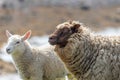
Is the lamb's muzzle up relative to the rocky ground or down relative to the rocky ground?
down

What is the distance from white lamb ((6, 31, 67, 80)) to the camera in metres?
15.4

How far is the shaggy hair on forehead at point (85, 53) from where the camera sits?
1188 centimetres

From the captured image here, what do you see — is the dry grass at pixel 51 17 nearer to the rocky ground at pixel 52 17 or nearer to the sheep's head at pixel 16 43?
the rocky ground at pixel 52 17

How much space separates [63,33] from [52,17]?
64.8 metres

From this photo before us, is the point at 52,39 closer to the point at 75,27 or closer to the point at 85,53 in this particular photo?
the point at 75,27

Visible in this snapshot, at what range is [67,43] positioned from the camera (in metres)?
12.1

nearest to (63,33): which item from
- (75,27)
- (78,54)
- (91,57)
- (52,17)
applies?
(75,27)

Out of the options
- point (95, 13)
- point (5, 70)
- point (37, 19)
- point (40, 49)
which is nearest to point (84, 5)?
point (95, 13)

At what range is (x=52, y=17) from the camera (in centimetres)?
7681

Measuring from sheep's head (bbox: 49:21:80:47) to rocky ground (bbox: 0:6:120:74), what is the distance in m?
53.0

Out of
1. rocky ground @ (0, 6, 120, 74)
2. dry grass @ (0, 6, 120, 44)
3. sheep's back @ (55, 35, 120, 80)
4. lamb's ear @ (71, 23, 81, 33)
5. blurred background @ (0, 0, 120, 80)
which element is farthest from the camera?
blurred background @ (0, 0, 120, 80)

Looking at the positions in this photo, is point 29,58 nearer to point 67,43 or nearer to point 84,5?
point 67,43

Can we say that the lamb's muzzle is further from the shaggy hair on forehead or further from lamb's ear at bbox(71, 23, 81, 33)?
lamb's ear at bbox(71, 23, 81, 33)

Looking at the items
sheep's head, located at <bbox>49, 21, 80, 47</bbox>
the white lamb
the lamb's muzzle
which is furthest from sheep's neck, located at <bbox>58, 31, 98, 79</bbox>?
the white lamb
